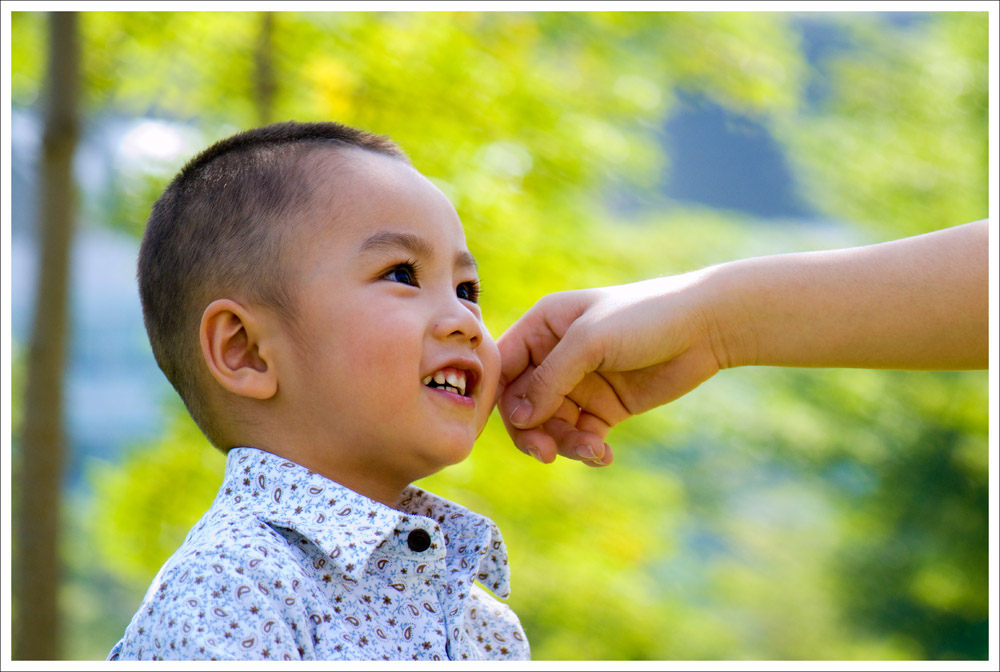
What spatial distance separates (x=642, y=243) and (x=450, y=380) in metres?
4.86

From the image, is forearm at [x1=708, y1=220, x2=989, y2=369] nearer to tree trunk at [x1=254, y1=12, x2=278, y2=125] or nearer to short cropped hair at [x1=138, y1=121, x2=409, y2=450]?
short cropped hair at [x1=138, y1=121, x2=409, y2=450]

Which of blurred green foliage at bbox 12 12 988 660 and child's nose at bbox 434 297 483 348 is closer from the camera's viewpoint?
child's nose at bbox 434 297 483 348

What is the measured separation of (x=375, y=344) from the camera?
4.32 feet

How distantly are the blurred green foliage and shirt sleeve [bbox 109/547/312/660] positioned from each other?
336 cm

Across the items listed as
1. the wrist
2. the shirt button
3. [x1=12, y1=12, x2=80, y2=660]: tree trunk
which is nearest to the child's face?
the shirt button

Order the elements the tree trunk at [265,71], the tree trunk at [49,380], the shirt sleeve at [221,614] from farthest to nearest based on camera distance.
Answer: the tree trunk at [265,71] < the tree trunk at [49,380] < the shirt sleeve at [221,614]

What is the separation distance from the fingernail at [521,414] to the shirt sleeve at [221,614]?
0.58 meters

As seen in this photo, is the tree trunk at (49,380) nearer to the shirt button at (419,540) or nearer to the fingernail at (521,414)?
the fingernail at (521,414)

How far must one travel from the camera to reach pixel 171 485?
4.47 metres

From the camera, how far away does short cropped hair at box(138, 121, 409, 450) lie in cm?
139

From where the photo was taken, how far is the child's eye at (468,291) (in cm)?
152

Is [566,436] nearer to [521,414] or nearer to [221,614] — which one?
[521,414]

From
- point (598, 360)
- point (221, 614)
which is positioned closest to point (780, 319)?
point (598, 360)

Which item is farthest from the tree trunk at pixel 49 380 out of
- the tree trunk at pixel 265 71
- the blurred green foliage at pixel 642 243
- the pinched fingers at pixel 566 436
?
the pinched fingers at pixel 566 436
